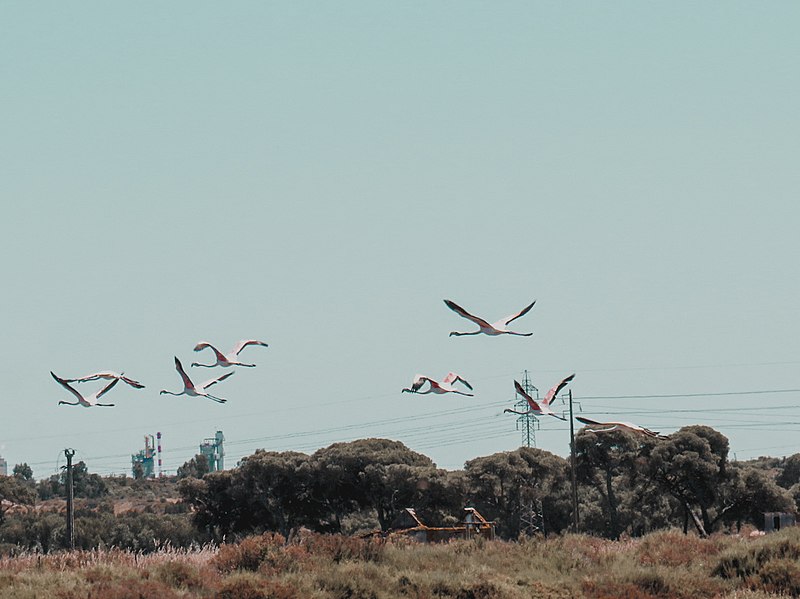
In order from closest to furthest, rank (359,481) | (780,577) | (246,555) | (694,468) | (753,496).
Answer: (780,577) < (246,555) < (694,468) < (753,496) < (359,481)

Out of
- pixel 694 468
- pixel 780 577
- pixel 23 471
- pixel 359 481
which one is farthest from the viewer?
pixel 23 471

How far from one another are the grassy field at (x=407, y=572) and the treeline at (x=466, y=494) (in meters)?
36.3

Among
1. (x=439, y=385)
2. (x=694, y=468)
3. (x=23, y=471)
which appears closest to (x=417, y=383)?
(x=439, y=385)

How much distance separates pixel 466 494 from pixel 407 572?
1799 inches

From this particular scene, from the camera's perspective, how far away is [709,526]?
249 feet

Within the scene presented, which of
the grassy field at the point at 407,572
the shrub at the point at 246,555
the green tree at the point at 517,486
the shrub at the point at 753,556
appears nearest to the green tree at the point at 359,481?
the green tree at the point at 517,486

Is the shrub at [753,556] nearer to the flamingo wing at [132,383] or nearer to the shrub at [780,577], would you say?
the shrub at [780,577]

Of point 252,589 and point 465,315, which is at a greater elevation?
point 465,315

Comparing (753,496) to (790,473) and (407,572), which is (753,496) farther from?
(407,572)

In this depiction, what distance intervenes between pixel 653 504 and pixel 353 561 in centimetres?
4566

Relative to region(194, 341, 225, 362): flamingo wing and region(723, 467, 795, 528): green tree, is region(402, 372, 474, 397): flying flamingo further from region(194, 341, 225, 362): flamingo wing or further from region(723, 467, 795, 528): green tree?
region(723, 467, 795, 528): green tree

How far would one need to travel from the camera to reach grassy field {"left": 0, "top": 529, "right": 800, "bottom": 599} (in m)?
30.0

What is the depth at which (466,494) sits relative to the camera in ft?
258

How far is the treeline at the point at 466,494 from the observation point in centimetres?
7538
